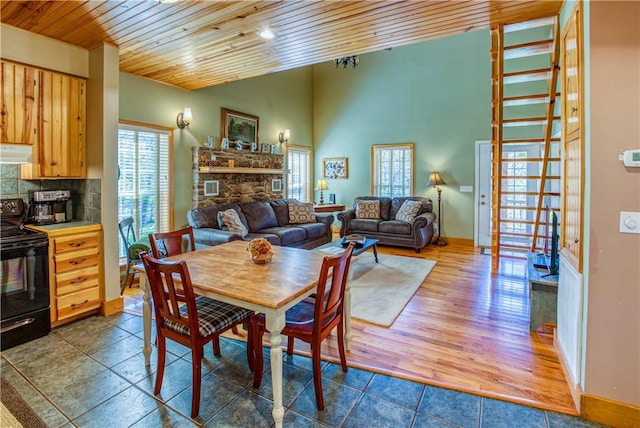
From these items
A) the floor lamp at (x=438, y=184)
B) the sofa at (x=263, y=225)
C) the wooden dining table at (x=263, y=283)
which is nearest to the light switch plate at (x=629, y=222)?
the wooden dining table at (x=263, y=283)

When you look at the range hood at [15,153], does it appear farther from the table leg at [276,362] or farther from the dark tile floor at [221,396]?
the table leg at [276,362]

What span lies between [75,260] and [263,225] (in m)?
2.83

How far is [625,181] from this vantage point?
1.73m

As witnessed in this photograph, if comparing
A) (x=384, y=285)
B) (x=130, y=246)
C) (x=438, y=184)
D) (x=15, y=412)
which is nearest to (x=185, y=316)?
(x=15, y=412)

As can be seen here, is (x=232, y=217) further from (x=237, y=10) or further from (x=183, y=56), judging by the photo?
(x=237, y=10)

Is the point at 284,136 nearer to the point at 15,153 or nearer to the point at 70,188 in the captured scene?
the point at 70,188

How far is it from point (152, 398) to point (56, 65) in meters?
3.12

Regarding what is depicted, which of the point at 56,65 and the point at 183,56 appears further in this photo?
the point at 183,56

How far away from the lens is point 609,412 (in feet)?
5.88

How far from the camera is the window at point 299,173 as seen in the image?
7.41m

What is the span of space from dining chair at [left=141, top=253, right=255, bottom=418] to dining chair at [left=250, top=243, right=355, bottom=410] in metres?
0.23

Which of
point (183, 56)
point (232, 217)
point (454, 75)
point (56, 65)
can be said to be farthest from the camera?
point (454, 75)

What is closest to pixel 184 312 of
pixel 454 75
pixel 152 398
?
pixel 152 398

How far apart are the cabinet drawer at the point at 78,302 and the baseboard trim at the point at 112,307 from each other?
0.23 ft
